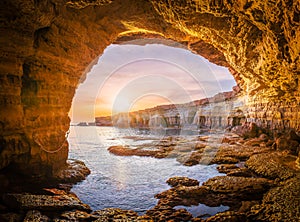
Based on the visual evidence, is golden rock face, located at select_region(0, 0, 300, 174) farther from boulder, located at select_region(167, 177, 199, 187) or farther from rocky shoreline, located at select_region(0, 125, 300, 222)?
boulder, located at select_region(167, 177, 199, 187)

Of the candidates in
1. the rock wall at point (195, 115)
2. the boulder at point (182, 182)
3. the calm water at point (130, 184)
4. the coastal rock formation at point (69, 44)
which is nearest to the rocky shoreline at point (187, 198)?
the boulder at point (182, 182)

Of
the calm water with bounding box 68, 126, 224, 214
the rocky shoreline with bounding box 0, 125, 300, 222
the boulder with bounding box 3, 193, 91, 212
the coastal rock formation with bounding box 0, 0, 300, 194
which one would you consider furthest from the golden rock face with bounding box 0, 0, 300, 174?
the calm water with bounding box 68, 126, 224, 214

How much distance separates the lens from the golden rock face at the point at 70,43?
567cm

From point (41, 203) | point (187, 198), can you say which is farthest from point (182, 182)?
point (41, 203)

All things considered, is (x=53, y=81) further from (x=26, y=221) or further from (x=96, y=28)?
(x=26, y=221)

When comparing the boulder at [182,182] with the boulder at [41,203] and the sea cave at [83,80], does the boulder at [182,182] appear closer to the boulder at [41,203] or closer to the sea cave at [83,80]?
the sea cave at [83,80]

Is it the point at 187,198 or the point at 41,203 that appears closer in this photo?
the point at 41,203

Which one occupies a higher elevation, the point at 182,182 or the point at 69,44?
the point at 69,44

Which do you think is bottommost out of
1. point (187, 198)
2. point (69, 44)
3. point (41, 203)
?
point (187, 198)

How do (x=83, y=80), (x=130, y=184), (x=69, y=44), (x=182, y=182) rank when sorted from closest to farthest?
1. (x=182, y=182)
2. (x=130, y=184)
3. (x=69, y=44)
4. (x=83, y=80)

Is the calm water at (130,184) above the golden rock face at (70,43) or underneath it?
underneath

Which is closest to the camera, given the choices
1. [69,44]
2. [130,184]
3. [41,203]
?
[41,203]

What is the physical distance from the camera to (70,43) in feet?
25.9

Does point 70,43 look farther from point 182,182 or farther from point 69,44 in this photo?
point 182,182
